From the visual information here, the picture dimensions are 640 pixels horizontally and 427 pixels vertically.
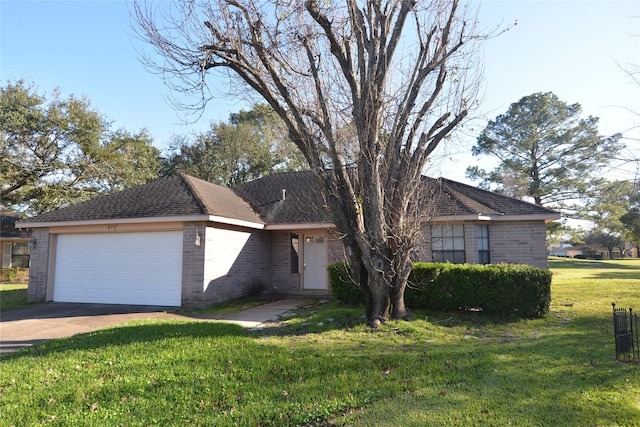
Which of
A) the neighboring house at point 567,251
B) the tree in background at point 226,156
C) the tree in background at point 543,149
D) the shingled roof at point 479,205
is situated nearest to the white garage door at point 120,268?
the shingled roof at point 479,205

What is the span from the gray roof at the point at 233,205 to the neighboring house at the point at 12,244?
11.7m

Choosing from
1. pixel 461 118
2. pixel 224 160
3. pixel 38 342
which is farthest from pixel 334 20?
pixel 224 160

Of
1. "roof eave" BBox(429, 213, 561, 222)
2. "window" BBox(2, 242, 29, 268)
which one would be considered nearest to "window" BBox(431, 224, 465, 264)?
"roof eave" BBox(429, 213, 561, 222)

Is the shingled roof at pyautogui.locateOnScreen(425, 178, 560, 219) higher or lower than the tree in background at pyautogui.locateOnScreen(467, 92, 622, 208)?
lower

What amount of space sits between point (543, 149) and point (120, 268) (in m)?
32.1

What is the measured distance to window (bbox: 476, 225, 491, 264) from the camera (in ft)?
39.7

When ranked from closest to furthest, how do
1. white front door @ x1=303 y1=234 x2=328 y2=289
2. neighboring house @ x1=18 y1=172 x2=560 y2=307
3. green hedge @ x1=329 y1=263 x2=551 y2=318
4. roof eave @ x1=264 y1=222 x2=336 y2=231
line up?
green hedge @ x1=329 y1=263 x2=551 y2=318, neighboring house @ x1=18 y1=172 x2=560 y2=307, roof eave @ x1=264 y1=222 x2=336 y2=231, white front door @ x1=303 y1=234 x2=328 y2=289

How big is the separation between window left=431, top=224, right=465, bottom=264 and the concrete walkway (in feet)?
15.9

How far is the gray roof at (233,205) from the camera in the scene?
11.2 metres

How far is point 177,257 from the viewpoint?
1080 cm

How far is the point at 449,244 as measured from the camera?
1221 cm

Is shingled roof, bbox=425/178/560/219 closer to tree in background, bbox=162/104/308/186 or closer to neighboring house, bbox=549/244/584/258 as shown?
tree in background, bbox=162/104/308/186

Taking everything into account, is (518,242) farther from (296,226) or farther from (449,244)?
(296,226)

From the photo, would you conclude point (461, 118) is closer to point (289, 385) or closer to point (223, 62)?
point (223, 62)
